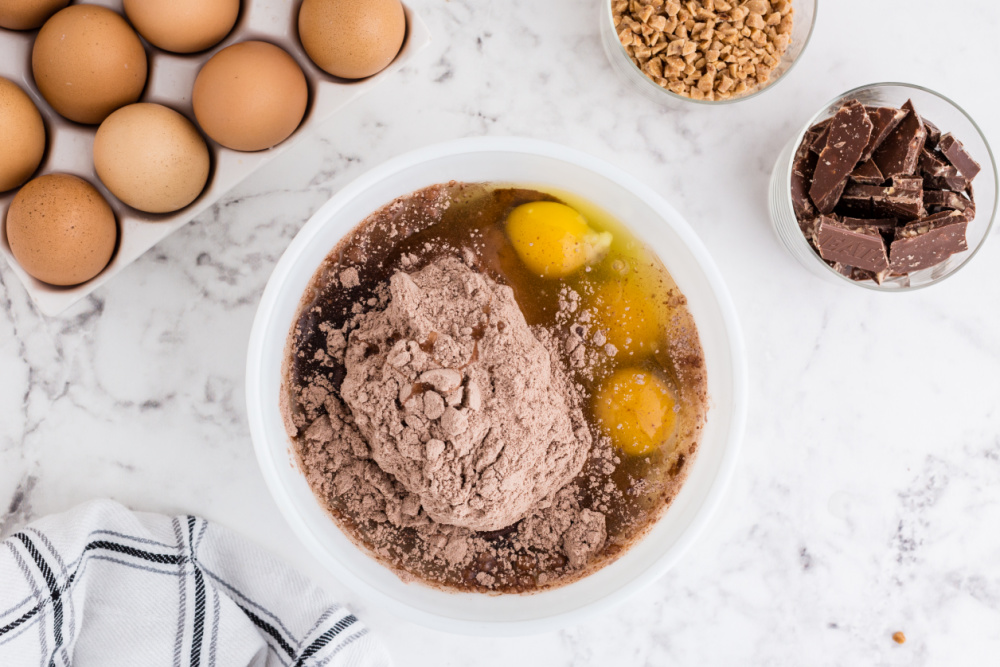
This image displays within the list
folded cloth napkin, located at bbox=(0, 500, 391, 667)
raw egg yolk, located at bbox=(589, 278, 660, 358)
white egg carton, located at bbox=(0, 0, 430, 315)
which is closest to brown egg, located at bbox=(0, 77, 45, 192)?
white egg carton, located at bbox=(0, 0, 430, 315)

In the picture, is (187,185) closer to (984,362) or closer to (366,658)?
(366,658)

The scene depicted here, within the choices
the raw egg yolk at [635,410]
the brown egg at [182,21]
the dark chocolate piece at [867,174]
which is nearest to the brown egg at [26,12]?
the brown egg at [182,21]

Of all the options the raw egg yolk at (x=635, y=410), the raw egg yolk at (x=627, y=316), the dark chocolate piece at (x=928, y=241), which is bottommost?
the raw egg yolk at (x=635, y=410)

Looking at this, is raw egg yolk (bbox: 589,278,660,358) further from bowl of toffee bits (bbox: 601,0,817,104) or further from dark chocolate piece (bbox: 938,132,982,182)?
dark chocolate piece (bbox: 938,132,982,182)

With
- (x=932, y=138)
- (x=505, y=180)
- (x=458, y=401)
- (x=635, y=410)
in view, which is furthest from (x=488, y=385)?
(x=932, y=138)

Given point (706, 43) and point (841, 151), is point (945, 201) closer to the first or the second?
point (841, 151)

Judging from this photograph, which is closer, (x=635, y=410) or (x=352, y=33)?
(x=352, y=33)

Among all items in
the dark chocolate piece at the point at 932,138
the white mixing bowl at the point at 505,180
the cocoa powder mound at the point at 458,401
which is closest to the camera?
the cocoa powder mound at the point at 458,401

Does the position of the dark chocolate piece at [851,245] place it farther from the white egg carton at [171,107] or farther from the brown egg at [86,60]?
the brown egg at [86,60]
